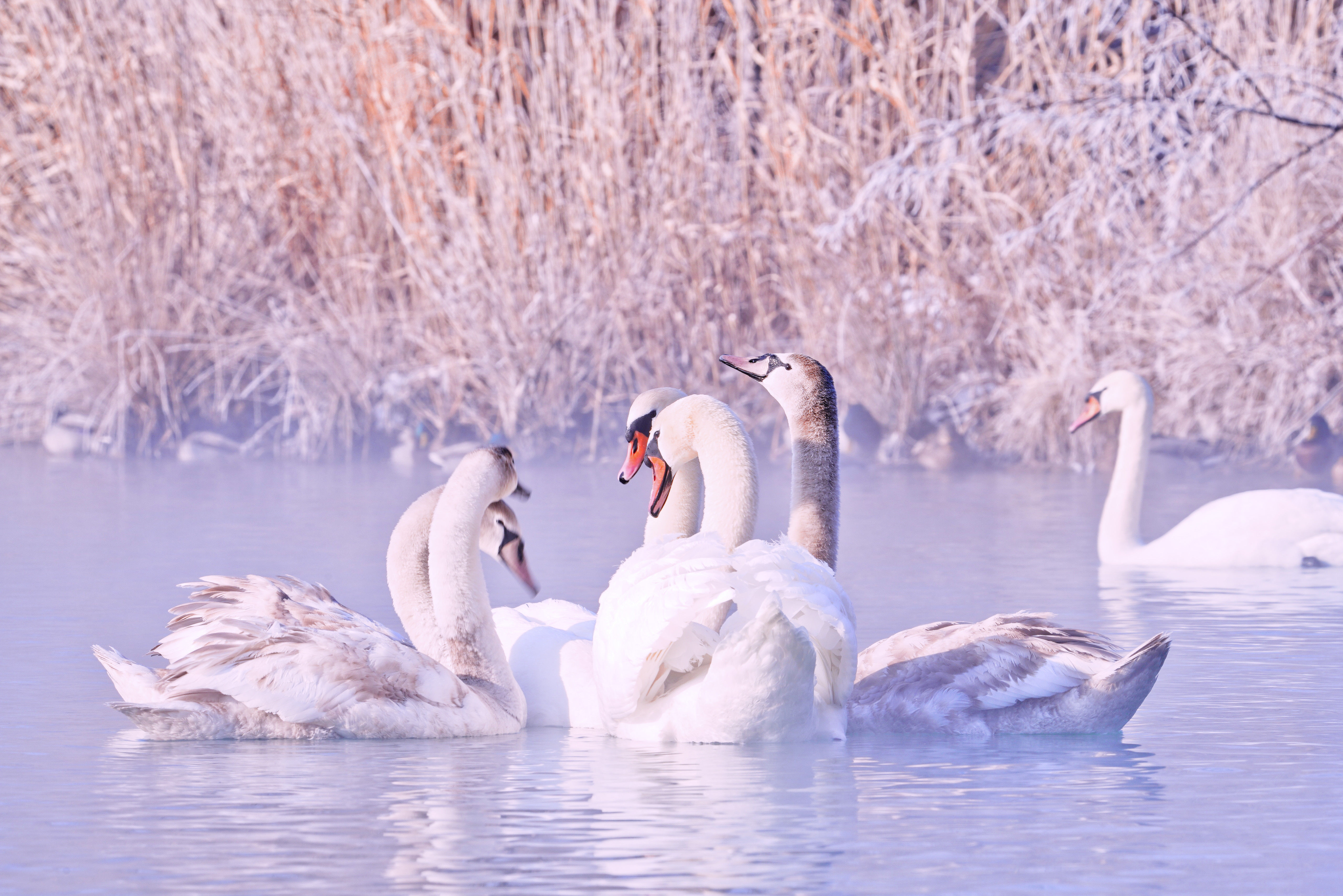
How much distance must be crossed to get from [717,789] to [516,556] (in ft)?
5.03

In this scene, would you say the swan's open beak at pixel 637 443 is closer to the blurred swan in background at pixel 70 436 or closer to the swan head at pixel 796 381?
the swan head at pixel 796 381

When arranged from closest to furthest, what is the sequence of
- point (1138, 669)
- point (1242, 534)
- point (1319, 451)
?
point (1138, 669)
point (1242, 534)
point (1319, 451)

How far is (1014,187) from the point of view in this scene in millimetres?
12797

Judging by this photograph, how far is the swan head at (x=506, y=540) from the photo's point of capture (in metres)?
5.59

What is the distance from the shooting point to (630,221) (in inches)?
496

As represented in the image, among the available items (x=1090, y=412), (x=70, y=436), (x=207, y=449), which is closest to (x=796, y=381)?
(x=1090, y=412)

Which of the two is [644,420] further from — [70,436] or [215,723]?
[70,436]

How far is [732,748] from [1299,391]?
25.1 feet

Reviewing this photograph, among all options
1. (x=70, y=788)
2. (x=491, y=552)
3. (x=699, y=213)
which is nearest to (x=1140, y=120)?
(x=699, y=213)

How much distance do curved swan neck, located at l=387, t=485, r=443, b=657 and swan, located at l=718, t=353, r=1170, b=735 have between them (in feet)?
3.75

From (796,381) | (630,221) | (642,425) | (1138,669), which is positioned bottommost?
(1138,669)

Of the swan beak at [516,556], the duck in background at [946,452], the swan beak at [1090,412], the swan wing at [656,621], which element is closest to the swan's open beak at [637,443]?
the swan beak at [516,556]

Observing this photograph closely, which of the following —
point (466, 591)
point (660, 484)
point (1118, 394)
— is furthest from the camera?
point (1118, 394)

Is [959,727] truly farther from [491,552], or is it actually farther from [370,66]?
[370,66]
